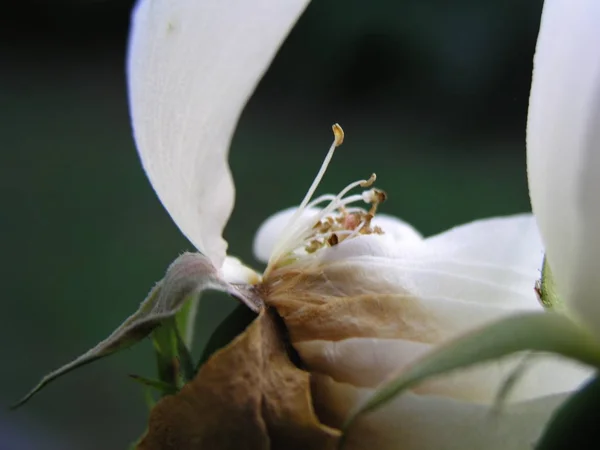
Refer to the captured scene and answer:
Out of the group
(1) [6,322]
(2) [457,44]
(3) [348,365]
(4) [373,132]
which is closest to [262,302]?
(3) [348,365]

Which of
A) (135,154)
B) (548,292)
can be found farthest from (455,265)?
(135,154)

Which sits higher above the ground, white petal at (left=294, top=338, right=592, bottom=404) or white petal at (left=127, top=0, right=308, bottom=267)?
white petal at (left=127, top=0, right=308, bottom=267)

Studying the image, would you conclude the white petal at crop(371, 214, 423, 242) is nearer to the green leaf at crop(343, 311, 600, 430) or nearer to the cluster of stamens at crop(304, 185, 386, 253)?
the cluster of stamens at crop(304, 185, 386, 253)

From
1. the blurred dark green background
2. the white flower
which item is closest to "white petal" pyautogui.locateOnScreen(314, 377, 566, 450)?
the white flower

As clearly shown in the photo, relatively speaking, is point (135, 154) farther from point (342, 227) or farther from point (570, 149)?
point (570, 149)

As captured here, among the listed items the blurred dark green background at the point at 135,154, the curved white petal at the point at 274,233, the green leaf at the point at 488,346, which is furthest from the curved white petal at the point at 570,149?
the blurred dark green background at the point at 135,154

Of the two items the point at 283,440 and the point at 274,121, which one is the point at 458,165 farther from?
the point at 283,440
